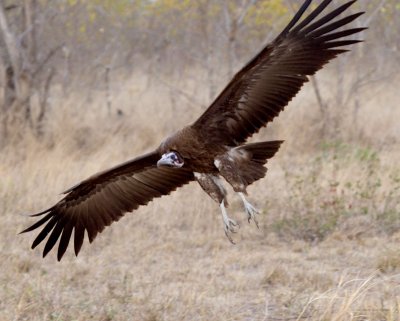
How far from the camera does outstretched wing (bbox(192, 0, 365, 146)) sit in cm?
473

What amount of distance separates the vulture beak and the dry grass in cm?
89

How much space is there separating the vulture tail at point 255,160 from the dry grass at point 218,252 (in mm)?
855

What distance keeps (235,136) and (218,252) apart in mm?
1731

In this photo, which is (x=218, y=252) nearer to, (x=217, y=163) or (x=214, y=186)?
(x=214, y=186)

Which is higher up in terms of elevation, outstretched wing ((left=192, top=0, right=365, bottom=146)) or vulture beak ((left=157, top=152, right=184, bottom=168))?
outstretched wing ((left=192, top=0, right=365, bottom=146))

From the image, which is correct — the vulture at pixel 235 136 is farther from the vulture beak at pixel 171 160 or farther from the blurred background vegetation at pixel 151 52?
the blurred background vegetation at pixel 151 52

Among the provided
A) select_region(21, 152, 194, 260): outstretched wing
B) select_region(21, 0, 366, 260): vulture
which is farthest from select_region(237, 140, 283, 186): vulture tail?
select_region(21, 152, 194, 260): outstretched wing

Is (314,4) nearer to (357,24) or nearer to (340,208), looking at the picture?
(357,24)

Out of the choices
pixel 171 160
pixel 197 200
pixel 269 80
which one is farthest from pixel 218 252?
pixel 269 80

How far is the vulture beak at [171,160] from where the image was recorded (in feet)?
16.5

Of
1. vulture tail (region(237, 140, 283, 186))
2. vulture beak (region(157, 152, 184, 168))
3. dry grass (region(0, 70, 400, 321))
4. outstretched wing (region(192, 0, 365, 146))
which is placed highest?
outstretched wing (region(192, 0, 365, 146))

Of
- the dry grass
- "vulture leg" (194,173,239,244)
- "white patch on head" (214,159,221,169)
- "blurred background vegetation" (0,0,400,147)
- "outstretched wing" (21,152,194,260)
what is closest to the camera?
the dry grass

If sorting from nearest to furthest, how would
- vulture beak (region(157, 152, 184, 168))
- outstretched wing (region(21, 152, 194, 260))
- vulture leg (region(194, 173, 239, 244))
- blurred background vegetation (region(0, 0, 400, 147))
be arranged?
vulture beak (region(157, 152, 184, 168)), vulture leg (region(194, 173, 239, 244)), outstretched wing (region(21, 152, 194, 260)), blurred background vegetation (region(0, 0, 400, 147))

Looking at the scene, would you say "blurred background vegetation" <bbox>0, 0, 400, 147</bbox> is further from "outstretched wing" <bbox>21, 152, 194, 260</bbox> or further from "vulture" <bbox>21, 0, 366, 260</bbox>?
"vulture" <bbox>21, 0, 366, 260</bbox>
